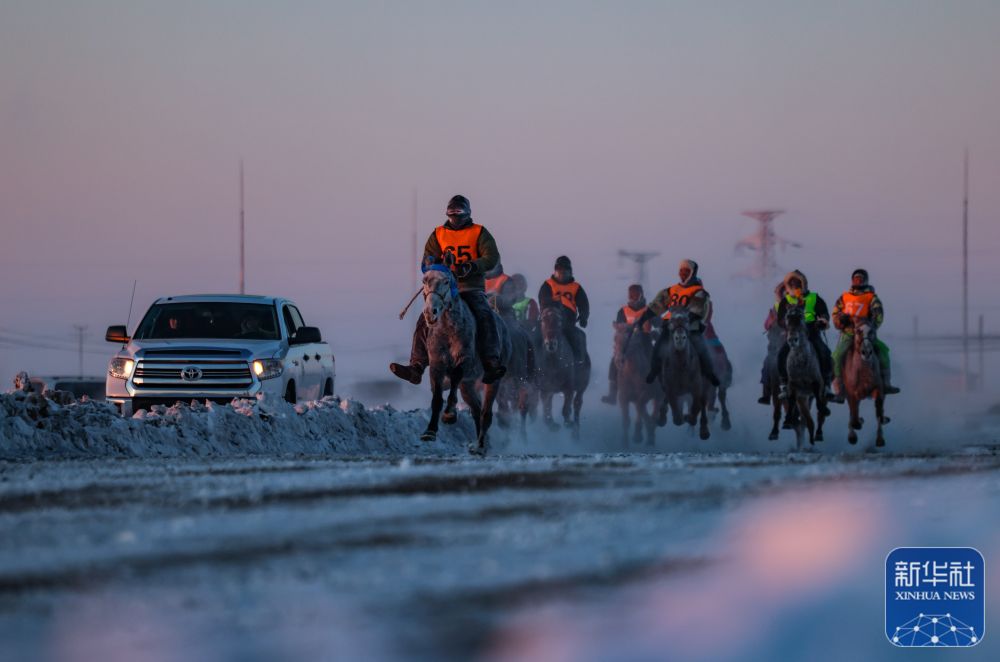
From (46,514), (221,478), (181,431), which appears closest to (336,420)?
(181,431)

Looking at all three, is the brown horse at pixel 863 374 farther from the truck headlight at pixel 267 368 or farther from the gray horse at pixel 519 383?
the truck headlight at pixel 267 368

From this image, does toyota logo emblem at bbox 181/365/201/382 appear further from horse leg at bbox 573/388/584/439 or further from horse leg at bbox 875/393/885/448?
horse leg at bbox 573/388/584/439

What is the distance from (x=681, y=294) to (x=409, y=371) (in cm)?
910

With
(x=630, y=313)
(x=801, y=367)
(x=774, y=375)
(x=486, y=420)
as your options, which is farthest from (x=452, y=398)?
(x=630, y=313)

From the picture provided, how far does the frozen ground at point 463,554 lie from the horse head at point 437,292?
4.01 meters

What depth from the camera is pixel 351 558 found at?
921cm

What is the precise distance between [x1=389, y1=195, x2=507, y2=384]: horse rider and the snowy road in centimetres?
695

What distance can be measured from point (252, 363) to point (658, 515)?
14647 mm

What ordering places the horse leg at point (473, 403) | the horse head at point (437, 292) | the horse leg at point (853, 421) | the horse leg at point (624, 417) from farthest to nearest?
the horse leg at point (624, 417) < the horse leg at point (853, 421) < the horse leg at point (473, 403) < the horse head at point (437, 292)

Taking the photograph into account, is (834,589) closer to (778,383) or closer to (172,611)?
(172,611)

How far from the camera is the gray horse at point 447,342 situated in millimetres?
20797

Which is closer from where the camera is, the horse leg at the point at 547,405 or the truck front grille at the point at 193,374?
the truck front grille at the point at 193,374

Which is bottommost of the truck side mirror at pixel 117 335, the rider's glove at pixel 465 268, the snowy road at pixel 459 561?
the snowy road at pixel 459 561

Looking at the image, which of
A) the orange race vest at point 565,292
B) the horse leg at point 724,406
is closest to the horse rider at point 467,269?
the orange race vest at point 565,292
